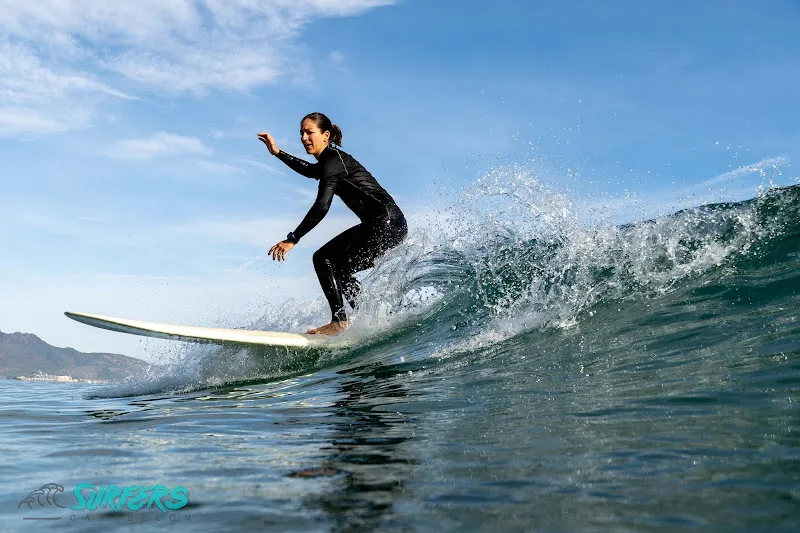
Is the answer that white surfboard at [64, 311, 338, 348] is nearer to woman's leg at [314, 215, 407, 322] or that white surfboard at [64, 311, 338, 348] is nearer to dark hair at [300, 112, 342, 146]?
woman's leg at [314, 215, 407, 322]

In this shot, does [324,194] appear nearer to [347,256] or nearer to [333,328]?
[347,256]

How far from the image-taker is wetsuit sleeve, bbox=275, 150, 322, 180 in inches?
299

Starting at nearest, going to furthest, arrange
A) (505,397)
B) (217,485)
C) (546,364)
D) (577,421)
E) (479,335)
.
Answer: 1. (217,485)
2. (577,421)
3. (505,397)
4. (546,364)
5. (479,335)

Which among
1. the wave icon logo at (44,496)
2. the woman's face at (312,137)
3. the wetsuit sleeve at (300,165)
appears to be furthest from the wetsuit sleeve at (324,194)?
the wave icon logo at (44,496)

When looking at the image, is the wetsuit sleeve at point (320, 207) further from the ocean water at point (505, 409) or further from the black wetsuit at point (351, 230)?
the ocean water at point (505, 409)

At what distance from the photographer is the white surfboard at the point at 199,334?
7211mm

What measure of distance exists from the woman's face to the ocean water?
164 cm

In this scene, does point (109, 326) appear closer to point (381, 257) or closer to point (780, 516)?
point (381, 257)

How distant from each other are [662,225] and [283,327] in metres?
4.92

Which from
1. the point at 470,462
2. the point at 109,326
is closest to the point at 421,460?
the point at 470,462

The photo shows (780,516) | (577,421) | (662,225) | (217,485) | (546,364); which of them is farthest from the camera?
(662,225)

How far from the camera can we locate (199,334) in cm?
727

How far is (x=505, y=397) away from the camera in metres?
4.19

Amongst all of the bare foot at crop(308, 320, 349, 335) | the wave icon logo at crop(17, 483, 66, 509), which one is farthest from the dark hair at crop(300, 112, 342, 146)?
the wave icon logo at crop(17, 483, 66, 509)
